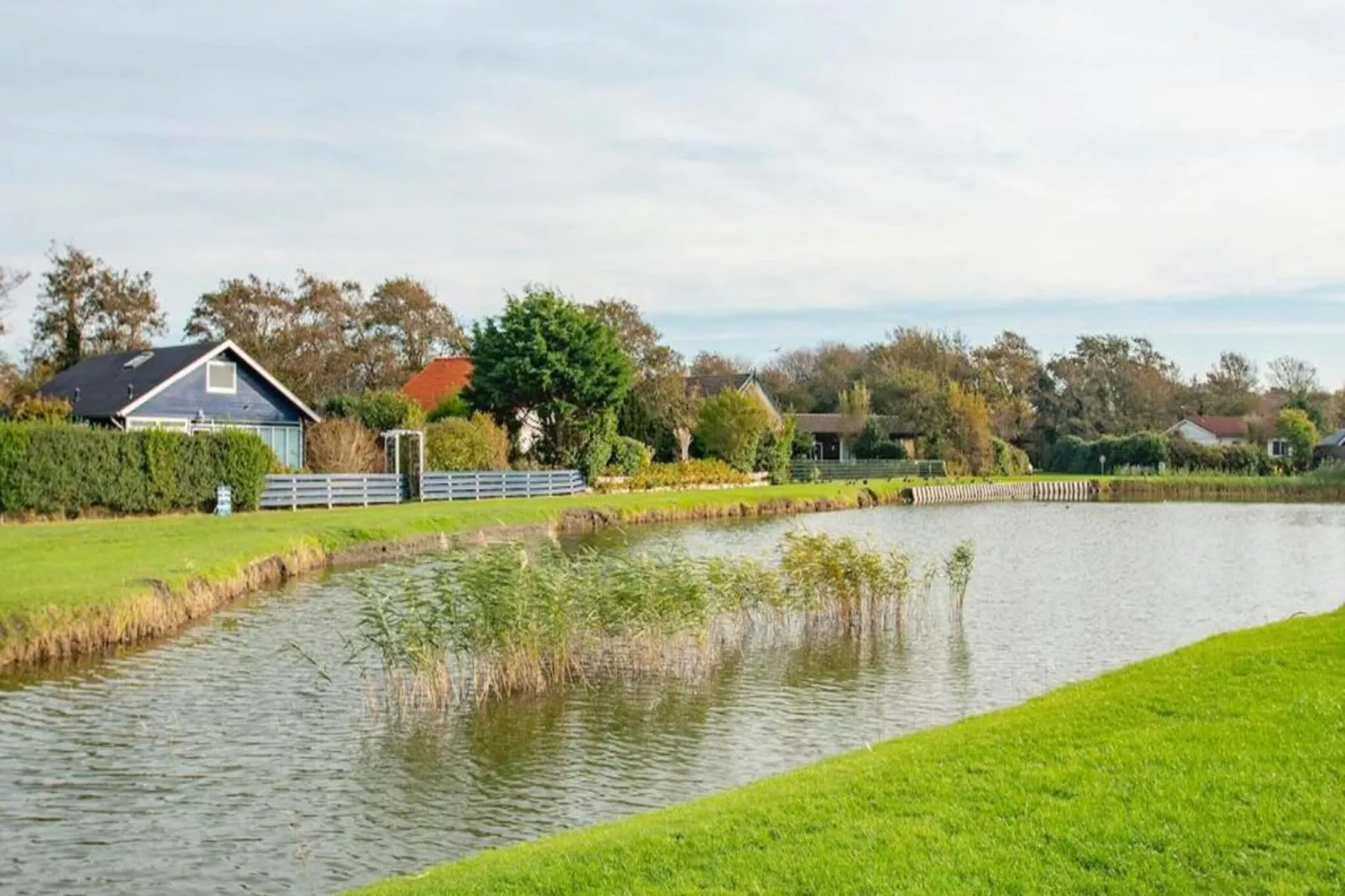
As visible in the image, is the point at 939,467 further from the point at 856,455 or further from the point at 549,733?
the point at 549,733

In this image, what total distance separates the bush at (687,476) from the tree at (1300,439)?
38801 millimetres

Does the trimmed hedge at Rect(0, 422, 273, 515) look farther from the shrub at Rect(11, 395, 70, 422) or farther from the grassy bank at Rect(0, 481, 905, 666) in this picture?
the shrub at Rect(11, 395, 70, 422)

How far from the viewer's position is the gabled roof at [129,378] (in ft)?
135

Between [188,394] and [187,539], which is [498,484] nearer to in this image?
[188,394]

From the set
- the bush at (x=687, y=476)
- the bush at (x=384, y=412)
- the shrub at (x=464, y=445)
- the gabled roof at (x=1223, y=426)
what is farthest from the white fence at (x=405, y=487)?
the gabled roof at (x=1223, y=426)

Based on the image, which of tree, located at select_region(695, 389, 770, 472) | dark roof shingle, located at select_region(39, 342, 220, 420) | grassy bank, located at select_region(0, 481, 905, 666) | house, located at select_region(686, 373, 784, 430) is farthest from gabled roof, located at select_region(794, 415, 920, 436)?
dark roof shingle, located at select_region(39, 342, 220, 420)

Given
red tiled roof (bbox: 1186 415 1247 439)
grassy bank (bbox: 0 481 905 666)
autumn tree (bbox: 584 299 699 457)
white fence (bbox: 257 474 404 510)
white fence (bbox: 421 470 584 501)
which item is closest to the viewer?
grassy bank (bbox: 0 481 905 666)

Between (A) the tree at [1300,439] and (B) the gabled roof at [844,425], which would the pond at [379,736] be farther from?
(A) the tree at [1300,439]

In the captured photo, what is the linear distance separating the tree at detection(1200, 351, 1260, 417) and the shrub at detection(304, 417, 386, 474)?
81164 mm

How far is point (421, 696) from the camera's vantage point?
14.1 metres

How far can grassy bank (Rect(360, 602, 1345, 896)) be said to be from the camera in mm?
6324

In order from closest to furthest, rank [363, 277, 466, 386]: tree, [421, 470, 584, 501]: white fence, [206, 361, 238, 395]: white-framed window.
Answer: [421, 470, 584, 501]: white fence → [206, 361, 238, 395]: white-framed window → [363, 277, 466, 386]: tree

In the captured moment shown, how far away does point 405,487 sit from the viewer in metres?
41.2

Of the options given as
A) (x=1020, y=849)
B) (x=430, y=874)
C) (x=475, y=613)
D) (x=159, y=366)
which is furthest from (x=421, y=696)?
(x=159, y=366)
